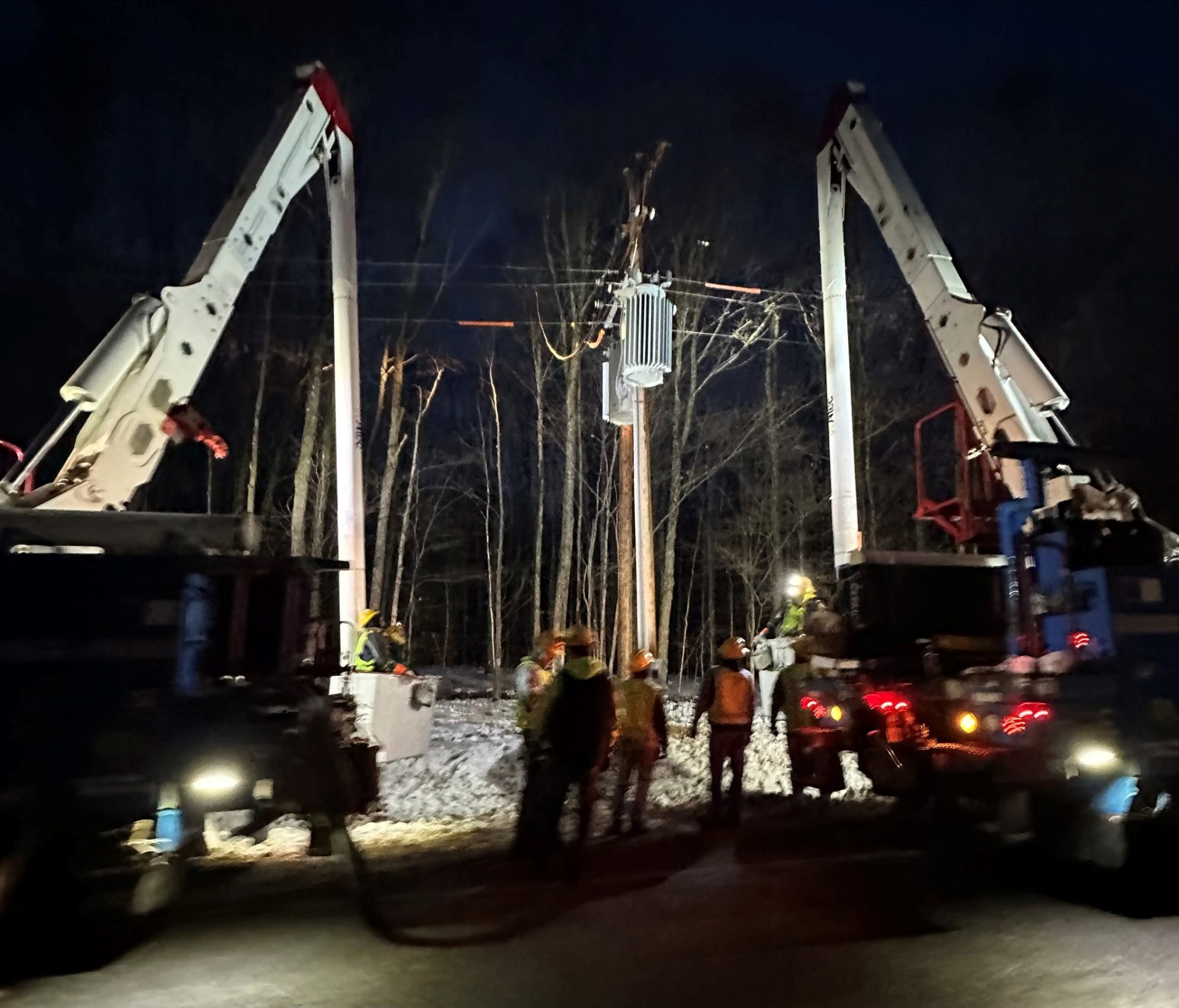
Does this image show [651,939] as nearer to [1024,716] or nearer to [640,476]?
[1024,716]

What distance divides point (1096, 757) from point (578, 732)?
11.2ft

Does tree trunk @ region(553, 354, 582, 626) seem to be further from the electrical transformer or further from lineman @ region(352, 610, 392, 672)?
lineman @ region(352, 610, 392, 672)

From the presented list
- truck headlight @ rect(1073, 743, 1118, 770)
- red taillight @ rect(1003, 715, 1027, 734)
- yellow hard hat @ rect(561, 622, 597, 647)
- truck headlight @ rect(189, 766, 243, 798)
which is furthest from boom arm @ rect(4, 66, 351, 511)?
truck headlight @ rect(1073, 743, 1118, 770)

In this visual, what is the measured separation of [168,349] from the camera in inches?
349

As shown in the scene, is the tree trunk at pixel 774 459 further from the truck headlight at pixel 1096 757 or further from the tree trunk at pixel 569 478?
the truck headlight at pixel 1096 757

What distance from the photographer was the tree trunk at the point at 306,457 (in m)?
22.6

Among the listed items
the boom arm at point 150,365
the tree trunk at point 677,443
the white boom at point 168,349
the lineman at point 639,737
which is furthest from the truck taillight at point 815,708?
the tree trunk at point 677,443

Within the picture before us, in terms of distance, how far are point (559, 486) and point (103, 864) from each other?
28.2m

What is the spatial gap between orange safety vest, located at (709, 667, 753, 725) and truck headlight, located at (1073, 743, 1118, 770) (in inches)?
117

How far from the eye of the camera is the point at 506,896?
653 cm

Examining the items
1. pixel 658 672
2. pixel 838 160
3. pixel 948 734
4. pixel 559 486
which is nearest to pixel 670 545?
pixel 559 486

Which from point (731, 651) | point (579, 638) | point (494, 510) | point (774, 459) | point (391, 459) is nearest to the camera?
point (579, 638)

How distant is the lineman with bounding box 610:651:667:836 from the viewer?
855 centimetres

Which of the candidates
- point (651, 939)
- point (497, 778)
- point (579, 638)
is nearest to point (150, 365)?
point (579, 638)
